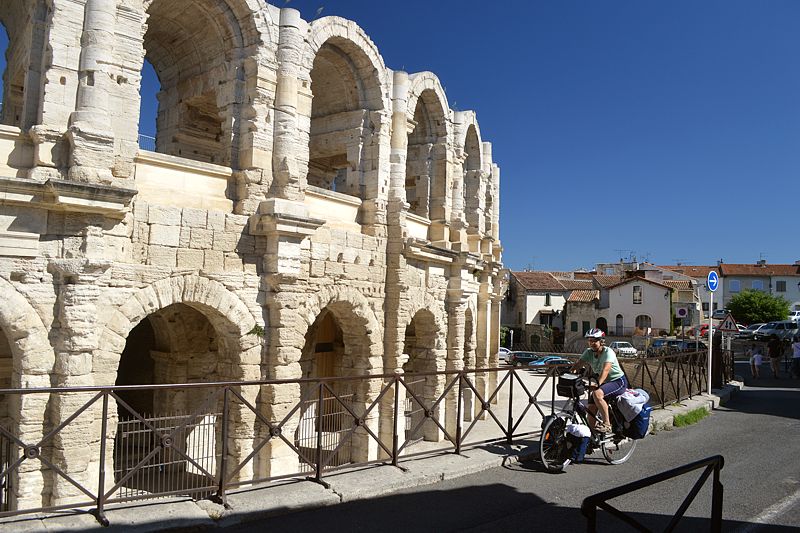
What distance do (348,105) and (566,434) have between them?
28.7ft

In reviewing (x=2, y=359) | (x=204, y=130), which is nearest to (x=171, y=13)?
(x=204, y=130)

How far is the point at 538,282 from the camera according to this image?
5188cm

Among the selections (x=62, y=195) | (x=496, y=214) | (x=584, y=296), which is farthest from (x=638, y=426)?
(x=584, y=296)

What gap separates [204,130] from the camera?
12.7m

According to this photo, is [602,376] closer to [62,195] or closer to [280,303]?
[280,303]

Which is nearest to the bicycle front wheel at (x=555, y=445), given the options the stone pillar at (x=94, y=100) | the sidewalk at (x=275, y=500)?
the sidewalk at (x=275, y=500)

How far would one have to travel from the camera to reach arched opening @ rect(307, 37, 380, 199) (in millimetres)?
12672

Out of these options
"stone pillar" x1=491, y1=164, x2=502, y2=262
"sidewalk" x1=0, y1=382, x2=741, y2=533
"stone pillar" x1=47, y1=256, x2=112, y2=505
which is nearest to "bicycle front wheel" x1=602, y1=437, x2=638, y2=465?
"sidewalk" x1=0, y1=382, x2=741, y2=533

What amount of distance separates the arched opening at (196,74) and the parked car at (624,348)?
99.8ft

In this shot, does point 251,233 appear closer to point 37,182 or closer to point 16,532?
point 37,182

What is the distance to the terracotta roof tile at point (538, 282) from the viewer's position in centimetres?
5126

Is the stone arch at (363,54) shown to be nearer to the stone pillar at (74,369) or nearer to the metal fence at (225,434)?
the metal fence at (225,434)

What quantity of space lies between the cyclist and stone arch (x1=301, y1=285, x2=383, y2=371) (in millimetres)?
5455

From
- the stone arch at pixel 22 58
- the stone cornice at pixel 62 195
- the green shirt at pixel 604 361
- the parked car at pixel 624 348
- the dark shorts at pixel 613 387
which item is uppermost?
the stone arch at pixel 22 58
